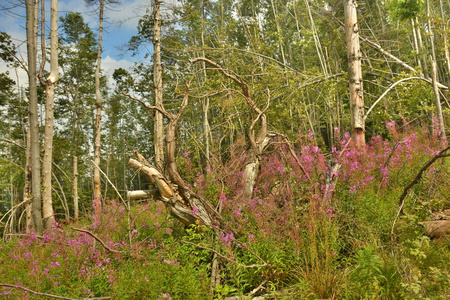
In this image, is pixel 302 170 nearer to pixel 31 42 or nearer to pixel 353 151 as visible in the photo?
pixel 353 151

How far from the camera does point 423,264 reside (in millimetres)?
2680

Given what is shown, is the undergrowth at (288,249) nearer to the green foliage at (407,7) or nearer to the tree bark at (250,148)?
the tree bark at (250,148)

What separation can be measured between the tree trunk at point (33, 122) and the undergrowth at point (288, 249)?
1.54m

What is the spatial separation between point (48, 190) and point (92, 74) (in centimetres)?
1827

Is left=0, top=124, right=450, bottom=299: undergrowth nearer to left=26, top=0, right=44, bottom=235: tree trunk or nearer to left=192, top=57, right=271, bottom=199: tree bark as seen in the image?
left=192, top=57, right=271, bottom=199: tree bark

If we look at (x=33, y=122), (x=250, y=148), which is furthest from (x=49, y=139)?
(x=250, y=148)

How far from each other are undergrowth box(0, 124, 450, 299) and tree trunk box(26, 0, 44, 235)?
1.54 metres

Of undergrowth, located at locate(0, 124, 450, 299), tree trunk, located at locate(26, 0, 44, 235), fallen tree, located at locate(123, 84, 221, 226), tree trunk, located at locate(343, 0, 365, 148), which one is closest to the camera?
undergrowth, located at locate(0, 124, 450, 299)

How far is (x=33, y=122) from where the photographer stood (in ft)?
20.0

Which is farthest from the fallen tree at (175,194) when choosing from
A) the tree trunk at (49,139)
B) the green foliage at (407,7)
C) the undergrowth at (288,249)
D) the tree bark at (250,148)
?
the green foliage at (407,7)

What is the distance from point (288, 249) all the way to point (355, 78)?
348 cm

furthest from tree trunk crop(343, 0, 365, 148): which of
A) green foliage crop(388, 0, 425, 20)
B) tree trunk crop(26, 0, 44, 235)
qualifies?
tree trunk crop(26, 0, 44, 235)

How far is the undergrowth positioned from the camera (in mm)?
2547

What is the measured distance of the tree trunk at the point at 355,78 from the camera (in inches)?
198
